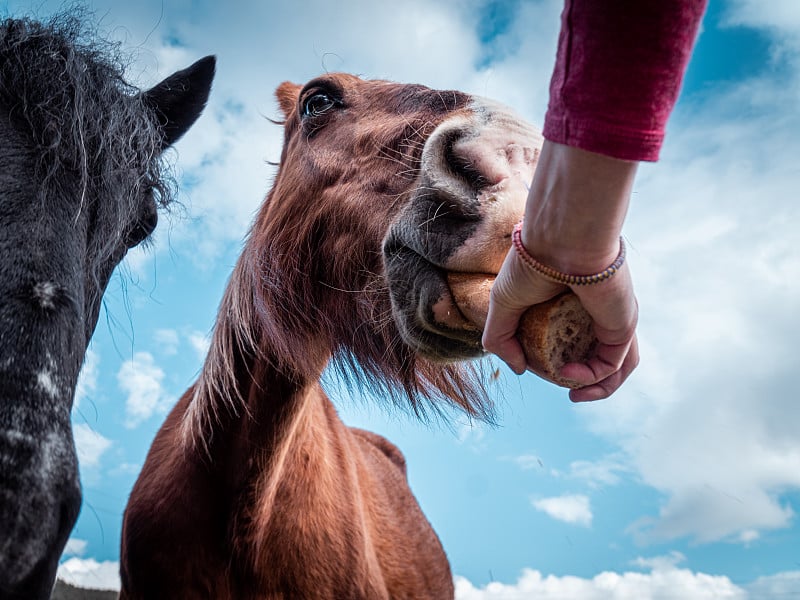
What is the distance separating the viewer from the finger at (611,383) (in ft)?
4.73

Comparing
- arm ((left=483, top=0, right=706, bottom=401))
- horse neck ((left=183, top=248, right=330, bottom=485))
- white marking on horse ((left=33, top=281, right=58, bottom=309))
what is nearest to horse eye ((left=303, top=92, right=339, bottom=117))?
horse neck ((left=183, top=248, right=330, bottom=485))

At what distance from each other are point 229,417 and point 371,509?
57.4 inches

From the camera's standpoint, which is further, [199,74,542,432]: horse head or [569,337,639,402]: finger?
[199,74,542,432]: horse head

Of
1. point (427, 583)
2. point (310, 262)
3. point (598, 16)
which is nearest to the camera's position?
point (598, 16)

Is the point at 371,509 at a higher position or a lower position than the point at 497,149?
lower

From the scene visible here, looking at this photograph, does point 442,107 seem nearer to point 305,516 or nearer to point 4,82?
point 4,82

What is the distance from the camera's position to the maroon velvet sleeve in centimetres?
90

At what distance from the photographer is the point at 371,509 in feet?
13.4

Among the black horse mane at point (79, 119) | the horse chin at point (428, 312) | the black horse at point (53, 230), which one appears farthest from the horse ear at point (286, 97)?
the horse chin at point (428, 312)

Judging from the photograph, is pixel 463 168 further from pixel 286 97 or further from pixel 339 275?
pixel 286 97

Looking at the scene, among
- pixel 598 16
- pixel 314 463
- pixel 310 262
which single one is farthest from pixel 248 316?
pixel 598 16

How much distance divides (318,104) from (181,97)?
86cm

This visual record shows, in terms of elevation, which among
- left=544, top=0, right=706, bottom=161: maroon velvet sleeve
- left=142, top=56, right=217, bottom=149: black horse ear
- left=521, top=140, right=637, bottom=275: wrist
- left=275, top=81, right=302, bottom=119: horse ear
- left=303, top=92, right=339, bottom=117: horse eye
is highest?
left=275, top=81, right=302, bottom=119: horse ear

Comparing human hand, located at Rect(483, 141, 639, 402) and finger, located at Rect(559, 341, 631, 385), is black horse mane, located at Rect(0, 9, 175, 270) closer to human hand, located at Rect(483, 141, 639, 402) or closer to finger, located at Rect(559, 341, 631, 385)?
human hand, located at Rect(483, 141, 639, 402)
